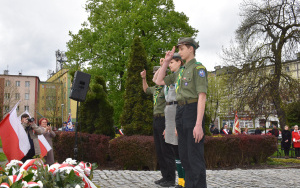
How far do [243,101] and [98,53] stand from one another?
11.7 meters

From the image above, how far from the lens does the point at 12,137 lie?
15.0 ft

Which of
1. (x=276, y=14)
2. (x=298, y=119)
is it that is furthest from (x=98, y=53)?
(x=298, y=119)

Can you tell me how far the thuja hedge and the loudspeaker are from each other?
124cm

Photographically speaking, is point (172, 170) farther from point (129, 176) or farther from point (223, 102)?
point (223, 102)

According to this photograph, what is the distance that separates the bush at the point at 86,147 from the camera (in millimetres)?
10375

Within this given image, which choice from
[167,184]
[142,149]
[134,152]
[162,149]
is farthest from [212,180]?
[134,152]

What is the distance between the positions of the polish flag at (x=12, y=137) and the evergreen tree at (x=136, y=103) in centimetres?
490

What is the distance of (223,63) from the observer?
24.4m

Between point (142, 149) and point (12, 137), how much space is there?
4807 mm

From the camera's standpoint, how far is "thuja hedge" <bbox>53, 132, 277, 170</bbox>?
9.10 metres

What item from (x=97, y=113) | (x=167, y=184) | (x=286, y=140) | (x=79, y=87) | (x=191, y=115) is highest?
(x=79, y=87)

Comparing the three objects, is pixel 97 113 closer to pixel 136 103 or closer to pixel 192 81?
pixel 136 103

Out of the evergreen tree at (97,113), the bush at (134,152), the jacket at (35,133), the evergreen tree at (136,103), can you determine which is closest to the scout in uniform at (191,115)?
the jacket at (35,133)

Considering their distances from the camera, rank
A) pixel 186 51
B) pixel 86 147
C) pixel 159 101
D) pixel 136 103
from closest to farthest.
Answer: pixel 186 51 < pixel 159 101 < pixel 136 103 < pixel 86 147
